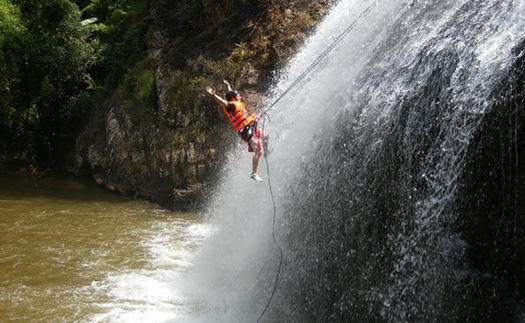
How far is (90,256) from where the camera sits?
1024cm

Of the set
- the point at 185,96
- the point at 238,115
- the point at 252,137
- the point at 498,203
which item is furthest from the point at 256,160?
the point at 185,96

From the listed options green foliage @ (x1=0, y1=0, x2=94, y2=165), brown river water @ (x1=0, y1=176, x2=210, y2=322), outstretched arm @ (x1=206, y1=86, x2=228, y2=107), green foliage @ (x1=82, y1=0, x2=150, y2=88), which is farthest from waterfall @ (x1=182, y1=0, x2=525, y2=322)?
green foliage @ (x1=0, y1=0, x2=94, y2=165)

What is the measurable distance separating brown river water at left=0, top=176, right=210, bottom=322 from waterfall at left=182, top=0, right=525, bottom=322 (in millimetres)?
895

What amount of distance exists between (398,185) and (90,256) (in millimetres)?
6684

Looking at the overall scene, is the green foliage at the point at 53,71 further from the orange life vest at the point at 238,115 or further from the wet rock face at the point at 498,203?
the wet rock face at the point at 498,203

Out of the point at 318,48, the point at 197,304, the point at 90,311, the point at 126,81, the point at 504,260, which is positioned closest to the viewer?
the point at 504,260

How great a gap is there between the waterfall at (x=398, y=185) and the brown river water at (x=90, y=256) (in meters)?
0.90

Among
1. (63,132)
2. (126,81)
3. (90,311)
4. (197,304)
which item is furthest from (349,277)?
(63,132)

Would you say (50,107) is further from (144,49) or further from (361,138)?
(361,138)

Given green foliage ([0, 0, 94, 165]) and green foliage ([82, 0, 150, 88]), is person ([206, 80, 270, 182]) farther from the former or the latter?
green foliage ([0, 0, 94, 165])

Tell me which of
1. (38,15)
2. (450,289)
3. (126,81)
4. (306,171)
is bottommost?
(450,289)

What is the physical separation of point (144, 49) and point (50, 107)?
13.9 ft

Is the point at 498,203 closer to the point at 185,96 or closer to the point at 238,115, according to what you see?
the point at 238,115

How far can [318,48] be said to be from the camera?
1031 centimetres
